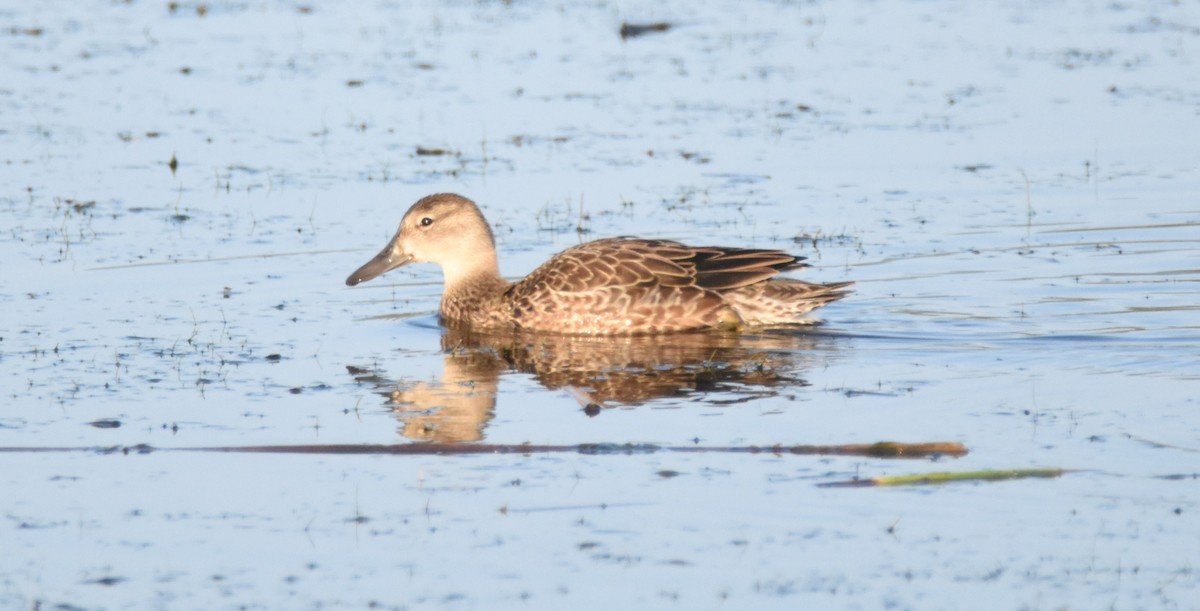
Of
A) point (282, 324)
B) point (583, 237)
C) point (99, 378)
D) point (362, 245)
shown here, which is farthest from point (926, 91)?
point (99, 378)

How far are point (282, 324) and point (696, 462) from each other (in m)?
4.12

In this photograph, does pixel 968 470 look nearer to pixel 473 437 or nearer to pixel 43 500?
pixel 473 437

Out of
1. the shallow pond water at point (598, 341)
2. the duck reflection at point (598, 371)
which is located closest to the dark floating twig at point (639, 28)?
the shallow pond water at point (598, 341)

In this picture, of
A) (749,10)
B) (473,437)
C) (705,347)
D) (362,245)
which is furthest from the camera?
(749,10)

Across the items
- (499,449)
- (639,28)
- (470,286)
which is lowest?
(499,449)

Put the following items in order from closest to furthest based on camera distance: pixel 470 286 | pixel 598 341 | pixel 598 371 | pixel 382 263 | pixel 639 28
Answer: pixel 598 371 → pixel 598 341 → pixel 470 286 → pixel 382 263 → pixel 639 28

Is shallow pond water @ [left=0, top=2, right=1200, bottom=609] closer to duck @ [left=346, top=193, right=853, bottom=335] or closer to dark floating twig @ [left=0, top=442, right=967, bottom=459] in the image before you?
dark floating twig @ [left=0, top=442, right=967, bottom=459]

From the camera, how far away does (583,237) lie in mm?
13656

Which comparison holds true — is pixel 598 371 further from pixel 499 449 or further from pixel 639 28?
pixel 639 28

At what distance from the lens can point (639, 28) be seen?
2247 cm

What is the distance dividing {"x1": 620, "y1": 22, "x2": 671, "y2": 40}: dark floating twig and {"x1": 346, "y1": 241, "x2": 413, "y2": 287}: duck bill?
1006 centimetres

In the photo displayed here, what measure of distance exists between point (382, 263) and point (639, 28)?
1078cm

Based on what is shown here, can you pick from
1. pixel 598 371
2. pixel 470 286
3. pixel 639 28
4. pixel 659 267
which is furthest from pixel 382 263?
pixel 639 28

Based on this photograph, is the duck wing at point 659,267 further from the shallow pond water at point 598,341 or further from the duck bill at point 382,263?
the duck bill at point 382,263
